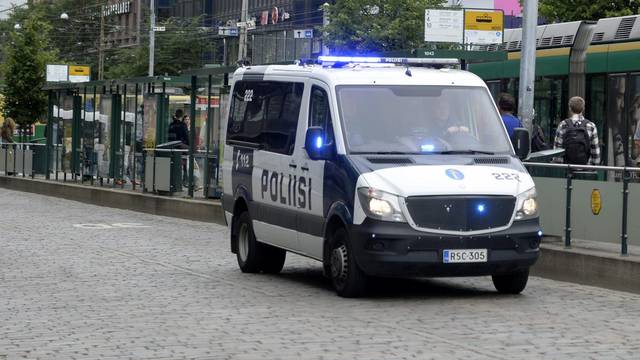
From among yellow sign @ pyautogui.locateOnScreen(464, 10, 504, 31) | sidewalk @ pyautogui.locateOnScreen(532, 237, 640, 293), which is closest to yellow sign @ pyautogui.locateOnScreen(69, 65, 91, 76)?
yellow sign @ pyautogui.locateOnScreen(464, 10, 504, 31)

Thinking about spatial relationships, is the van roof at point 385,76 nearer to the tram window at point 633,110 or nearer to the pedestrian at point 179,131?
the tram window at point 633,110

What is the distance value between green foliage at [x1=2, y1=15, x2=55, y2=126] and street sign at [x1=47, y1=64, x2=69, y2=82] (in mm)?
3347

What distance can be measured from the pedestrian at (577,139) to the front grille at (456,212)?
165 inches

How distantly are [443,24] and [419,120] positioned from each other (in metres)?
35.1

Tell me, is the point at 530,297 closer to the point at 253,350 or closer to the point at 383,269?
the point at 383,269

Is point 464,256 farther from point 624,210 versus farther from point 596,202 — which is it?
point 596,202

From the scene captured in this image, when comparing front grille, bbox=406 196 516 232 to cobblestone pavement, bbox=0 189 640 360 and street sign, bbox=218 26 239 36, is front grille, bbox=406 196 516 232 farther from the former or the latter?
street sign, bbox=218 26 239 36

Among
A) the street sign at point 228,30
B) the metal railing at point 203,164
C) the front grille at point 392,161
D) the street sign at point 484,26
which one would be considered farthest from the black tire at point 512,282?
the street sign at point 228,30

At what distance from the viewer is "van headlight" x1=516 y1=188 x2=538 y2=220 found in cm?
1277

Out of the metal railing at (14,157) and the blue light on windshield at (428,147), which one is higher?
the blue light on windshield at (428,147)

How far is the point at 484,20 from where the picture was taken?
31.7 meters

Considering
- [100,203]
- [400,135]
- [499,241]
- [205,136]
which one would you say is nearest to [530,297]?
[499,241]

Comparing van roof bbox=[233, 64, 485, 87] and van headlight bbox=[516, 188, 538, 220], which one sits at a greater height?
van roof bbox=[233, 64, 485, 87]

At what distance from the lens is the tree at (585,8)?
43.3m
